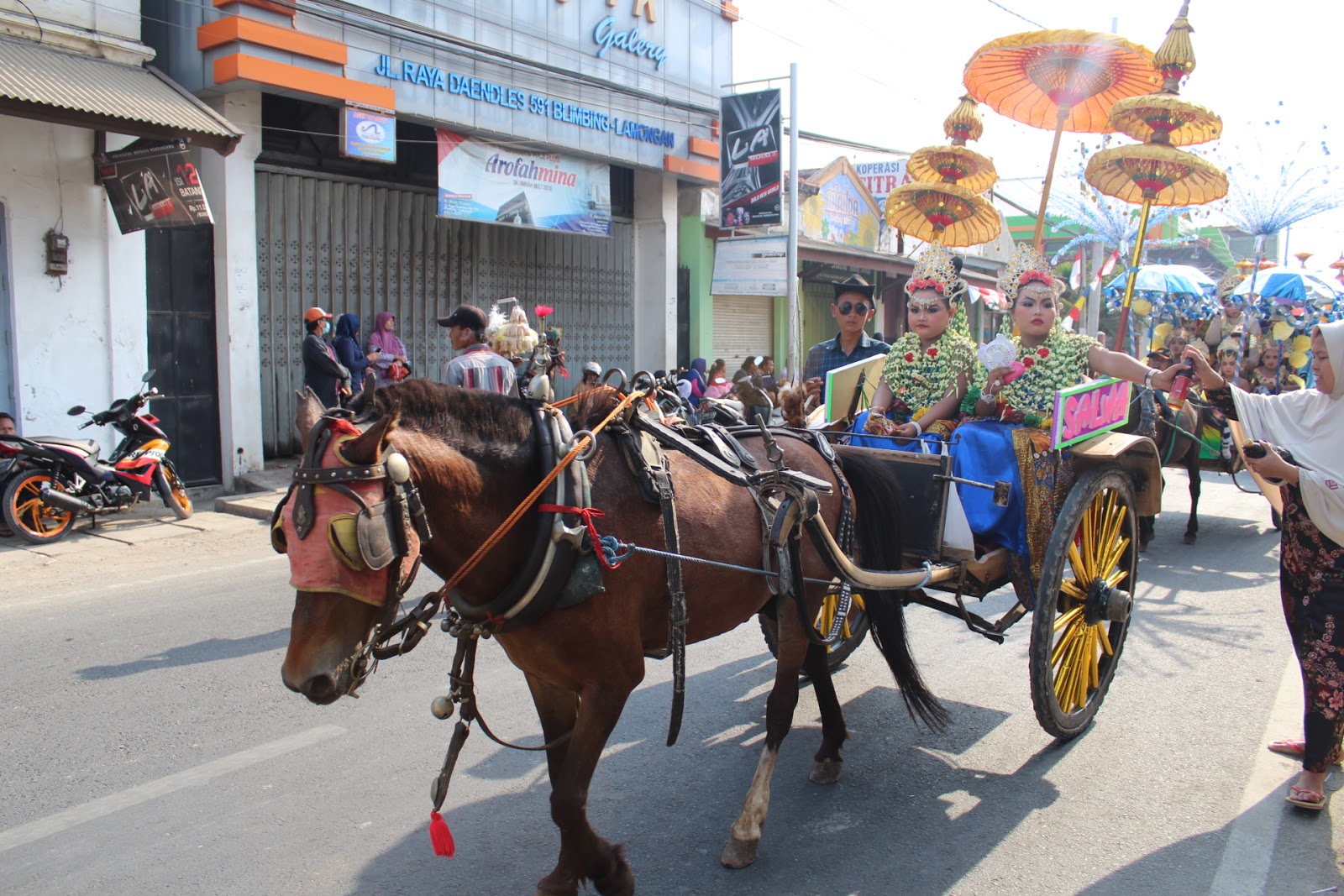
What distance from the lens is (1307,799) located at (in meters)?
3.50

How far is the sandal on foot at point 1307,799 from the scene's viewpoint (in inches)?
138

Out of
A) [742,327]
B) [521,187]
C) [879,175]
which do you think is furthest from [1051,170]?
[879,175]

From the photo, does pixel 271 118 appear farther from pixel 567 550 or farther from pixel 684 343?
pixel 567 550

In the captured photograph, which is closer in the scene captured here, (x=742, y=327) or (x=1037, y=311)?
(x=1037, y=311)

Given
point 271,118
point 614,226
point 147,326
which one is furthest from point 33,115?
point 614,226

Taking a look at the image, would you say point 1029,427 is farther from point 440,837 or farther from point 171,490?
point 171,490

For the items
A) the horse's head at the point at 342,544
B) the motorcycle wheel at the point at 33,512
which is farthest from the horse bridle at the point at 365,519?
the motorcycle wheel at the point at 33,512

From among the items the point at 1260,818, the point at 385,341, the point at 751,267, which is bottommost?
the point at 1260,818

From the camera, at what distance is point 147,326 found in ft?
31.7

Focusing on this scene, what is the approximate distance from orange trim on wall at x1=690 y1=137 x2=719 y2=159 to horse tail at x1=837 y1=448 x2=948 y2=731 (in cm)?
1196

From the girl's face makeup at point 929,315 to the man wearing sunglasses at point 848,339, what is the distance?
2.30ft

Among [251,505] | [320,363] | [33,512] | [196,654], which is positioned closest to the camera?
[196,654]

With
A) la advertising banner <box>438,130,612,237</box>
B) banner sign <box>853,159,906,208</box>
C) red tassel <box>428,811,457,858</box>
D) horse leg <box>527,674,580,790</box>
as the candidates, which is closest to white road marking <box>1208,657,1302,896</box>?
horse leg <box>527,674,580,790</box>

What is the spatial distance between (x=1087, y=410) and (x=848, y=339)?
202 cm
